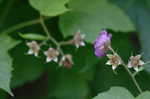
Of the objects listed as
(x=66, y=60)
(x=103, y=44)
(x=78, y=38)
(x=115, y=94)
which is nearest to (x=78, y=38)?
(x=78, y=38)

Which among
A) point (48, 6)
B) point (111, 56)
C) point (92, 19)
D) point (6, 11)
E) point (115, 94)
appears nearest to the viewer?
point (115, 94)

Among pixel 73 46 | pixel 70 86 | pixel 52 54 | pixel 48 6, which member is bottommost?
pixel 70 86

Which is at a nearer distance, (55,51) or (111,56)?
(111,56)

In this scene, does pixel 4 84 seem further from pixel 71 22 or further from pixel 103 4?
pixel 103 4

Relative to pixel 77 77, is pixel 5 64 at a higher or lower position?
higher

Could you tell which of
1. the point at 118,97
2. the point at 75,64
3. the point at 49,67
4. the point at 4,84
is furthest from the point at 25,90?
the point at 118,97

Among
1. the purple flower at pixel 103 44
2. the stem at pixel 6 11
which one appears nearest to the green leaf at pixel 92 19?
the purple flower at pixel 103 44

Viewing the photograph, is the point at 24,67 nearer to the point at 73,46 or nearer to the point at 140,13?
the point at 73,46
